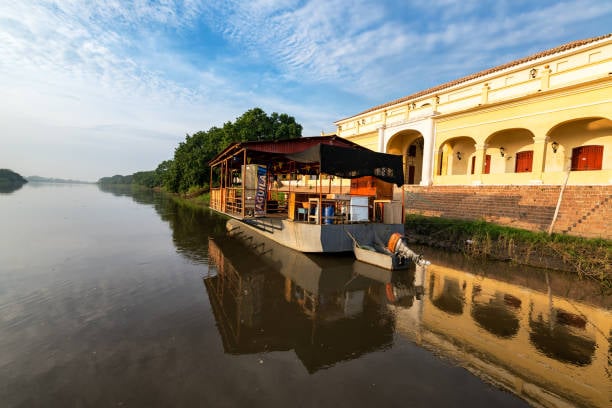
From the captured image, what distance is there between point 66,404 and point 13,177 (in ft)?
513

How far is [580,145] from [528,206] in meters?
5.67

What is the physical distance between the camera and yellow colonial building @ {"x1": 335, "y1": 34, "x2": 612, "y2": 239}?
10555mm

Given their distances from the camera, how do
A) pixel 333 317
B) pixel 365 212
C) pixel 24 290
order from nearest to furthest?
pixel 333 317
pixel 24 290
pixel 365 212

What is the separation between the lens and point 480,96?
15.5m

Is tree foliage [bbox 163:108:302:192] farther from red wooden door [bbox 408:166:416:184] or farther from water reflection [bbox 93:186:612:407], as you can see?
water reflection [bbox 93:186:612:407]

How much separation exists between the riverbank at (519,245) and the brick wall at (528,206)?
0.72 metres

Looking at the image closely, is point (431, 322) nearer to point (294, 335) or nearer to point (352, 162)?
point (294, 335)

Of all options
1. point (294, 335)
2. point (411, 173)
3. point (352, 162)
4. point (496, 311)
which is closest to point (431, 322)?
point (496, 311)

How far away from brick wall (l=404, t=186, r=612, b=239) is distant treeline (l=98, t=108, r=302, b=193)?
1840 centimetres

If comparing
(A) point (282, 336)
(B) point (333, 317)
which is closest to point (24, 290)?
(A) point (282, 336)

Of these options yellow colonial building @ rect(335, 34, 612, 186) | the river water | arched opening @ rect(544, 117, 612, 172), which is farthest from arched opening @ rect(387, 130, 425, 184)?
the river water

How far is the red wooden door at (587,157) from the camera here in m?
13.2

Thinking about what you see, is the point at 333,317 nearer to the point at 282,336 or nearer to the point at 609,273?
the point at 282,336

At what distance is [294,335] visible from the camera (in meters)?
4.62
